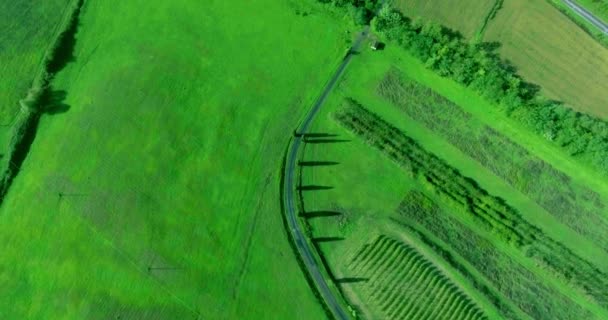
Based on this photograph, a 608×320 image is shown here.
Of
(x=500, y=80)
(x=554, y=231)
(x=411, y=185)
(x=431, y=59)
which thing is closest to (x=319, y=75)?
(x=431, y=59)

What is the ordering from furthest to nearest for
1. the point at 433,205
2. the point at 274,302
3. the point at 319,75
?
the point at 319,75, the point at 433,205, the point at 274,302

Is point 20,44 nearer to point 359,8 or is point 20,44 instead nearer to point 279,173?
point 279,173

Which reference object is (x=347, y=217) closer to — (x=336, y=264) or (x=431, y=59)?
(x=336, y=264)

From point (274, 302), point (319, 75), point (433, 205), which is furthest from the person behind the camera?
point (319, 75)

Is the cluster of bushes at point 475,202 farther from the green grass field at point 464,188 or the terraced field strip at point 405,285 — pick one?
the terraced field strip at point 405,285

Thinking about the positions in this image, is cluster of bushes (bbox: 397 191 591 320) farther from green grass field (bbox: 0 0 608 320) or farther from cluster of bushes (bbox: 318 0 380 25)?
cluster of bushes (bbox: 318 0 380 25)

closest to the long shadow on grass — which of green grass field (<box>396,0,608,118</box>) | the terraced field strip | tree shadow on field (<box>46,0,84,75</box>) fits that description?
the terraced field strip

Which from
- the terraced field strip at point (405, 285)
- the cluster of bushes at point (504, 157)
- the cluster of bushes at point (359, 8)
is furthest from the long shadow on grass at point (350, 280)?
the cluster of bushes at point (359, 8)
